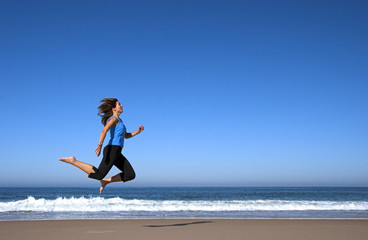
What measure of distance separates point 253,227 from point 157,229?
7.72ft

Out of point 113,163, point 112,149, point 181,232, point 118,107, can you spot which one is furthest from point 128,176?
point 181,232

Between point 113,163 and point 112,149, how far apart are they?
24cm

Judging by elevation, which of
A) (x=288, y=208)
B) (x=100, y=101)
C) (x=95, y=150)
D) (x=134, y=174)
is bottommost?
(x=288, y=208)

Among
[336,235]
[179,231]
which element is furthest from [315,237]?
[179,231]

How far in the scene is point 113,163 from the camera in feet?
18.1

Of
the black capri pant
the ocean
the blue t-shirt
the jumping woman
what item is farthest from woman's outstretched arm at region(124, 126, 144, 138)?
the ocean

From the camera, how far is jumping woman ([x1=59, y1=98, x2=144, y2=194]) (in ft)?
17.8

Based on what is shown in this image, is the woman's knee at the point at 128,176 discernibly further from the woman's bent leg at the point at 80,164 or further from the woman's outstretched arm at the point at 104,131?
the woman's outstretched arm at the point at 104,131

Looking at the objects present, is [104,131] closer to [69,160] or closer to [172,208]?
[69,160]

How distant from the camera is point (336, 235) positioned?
678 cm

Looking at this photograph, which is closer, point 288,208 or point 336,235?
point 336,235

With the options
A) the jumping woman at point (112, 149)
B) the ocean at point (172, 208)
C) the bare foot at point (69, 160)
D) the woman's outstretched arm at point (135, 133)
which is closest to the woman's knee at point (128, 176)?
Answer: the jumping woman at point (112, 149)

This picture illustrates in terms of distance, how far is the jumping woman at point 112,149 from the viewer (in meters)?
5.41

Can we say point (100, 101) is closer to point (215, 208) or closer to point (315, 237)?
point (315, 237)
